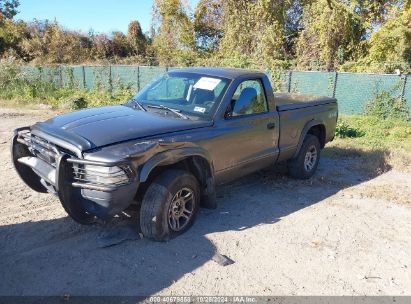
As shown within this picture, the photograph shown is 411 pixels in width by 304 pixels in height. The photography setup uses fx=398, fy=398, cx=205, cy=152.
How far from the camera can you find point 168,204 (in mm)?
3990

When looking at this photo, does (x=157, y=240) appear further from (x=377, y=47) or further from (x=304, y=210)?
(x=377, y=47)

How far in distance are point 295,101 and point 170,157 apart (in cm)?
307

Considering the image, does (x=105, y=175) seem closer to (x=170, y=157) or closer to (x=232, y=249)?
(x=170, y=157)

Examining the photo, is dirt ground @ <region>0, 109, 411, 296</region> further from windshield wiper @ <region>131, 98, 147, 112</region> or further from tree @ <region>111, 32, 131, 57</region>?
tree @ <region>111, 32, 131, 57</region>

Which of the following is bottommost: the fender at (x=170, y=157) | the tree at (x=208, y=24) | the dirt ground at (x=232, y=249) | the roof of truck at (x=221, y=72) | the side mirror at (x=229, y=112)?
the dirt ground at (x=232, y=249)

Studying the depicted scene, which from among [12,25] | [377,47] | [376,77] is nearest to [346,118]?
[376,77]

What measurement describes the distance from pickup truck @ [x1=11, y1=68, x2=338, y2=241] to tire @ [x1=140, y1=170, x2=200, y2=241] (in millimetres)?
10

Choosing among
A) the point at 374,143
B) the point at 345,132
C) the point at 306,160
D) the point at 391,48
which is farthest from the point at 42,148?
the point at 391,48

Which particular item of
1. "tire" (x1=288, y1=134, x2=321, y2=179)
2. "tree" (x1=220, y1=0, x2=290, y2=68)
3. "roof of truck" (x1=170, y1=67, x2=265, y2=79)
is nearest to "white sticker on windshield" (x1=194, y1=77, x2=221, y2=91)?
"roof of truck" (x1=170, y1=67, x2=265, y2=79)

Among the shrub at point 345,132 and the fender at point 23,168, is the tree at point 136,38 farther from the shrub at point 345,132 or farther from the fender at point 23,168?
the fender at point 23,168

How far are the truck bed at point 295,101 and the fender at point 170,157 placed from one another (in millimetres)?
1762

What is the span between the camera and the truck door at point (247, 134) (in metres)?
4.72

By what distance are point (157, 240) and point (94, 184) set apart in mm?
928

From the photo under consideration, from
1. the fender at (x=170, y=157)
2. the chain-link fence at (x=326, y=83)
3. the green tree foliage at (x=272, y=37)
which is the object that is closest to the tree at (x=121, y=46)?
the green tree foliage at (x=272, y=37)
